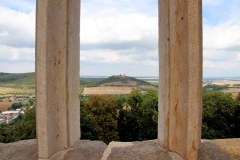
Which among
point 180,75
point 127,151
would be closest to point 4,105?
point 127,151

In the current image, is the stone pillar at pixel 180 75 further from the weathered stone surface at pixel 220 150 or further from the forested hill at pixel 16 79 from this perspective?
the forested hill at pixel 16 79

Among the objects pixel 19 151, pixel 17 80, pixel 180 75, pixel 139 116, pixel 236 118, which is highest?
pixel 180 75

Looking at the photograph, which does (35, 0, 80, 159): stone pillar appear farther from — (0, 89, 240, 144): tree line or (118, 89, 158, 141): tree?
(118, 89, 158, 141): tree

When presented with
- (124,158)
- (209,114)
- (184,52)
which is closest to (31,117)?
(124,158)

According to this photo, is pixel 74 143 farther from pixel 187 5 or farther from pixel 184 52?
pixel 187 5

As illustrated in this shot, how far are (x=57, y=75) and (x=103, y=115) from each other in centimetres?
1640

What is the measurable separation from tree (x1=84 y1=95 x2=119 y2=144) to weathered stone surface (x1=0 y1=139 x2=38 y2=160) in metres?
15.2

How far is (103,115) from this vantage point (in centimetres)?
1988

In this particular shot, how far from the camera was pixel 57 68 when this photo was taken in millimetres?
3840

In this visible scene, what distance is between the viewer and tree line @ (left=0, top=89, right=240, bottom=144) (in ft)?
60.2

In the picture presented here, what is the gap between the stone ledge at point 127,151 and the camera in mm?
3756

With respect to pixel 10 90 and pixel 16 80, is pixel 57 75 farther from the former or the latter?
pixel 16 80

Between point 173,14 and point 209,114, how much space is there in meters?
17.1

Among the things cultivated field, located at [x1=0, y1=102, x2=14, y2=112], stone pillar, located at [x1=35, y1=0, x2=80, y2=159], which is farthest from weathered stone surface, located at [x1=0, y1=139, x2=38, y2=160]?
cultivated field, located at [x1=0, y1=102, x2=14, y2=112]
